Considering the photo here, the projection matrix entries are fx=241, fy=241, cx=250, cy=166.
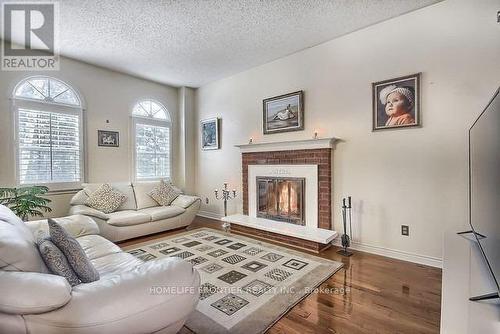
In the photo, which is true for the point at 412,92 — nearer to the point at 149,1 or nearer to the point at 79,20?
the point at 149,1

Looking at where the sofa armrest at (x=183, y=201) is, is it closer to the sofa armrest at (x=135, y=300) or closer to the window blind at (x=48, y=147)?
the window blind at (x=48, y=147)

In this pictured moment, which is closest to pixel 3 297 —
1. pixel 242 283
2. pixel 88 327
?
pixel 88 327

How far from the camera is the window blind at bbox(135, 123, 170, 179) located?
16.1 feet

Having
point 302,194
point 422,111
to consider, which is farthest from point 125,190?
point 422,111

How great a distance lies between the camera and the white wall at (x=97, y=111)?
343cm

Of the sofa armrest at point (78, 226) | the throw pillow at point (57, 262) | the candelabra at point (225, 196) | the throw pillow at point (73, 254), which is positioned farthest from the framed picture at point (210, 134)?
the throw pillow at point (57, 262)

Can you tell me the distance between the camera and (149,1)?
2.55m

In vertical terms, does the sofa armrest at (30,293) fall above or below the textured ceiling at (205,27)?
below

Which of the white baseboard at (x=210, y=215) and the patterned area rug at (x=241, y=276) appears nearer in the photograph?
the patterned area rug at (x=241, y=276)

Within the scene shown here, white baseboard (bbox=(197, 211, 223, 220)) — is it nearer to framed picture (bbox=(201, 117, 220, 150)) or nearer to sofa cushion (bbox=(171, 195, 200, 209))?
sofa cushion (bbox=(171, 195, 200, 209))

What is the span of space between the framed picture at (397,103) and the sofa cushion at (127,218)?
138 inches

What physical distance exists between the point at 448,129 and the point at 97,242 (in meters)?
3.75

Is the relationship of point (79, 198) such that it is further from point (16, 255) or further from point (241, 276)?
point (16, 255)

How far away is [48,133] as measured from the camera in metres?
3.80
